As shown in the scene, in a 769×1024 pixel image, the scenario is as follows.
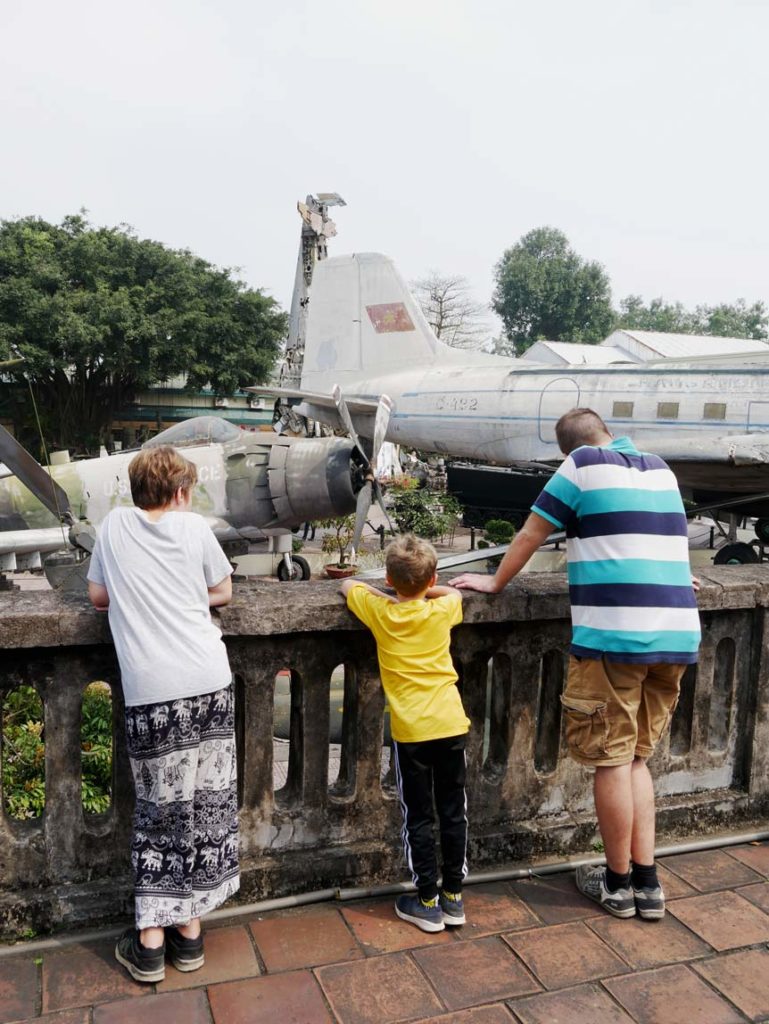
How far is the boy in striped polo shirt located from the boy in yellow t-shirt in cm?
38

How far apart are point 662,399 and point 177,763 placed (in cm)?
1338

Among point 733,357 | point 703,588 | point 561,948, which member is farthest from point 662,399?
point 561,948

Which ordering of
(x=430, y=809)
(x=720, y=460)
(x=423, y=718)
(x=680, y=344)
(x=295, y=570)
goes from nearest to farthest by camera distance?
(x=423, y=718) → (x=430, y=809) → (x=720, y=460) → (x=295, y=570) → (x=680, y=344)

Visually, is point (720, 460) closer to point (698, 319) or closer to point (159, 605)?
point (159, 605)

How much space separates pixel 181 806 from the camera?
2506 millimetres

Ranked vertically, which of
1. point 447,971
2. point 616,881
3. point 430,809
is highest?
point 430,809

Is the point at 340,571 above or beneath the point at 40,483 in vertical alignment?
beneath

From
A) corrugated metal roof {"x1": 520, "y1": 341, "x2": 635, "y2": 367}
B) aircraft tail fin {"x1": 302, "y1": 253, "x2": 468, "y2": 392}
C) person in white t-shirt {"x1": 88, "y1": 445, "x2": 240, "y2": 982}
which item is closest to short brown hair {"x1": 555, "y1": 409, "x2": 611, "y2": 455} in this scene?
person in white t-shirt {"x1": 88, "y1": 445, "x2": 240, "y2": 982}

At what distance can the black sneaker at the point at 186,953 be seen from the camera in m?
2.49

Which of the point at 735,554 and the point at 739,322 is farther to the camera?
the point at 739,322

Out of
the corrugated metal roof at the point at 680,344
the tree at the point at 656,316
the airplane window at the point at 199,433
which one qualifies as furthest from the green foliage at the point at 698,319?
the airplane window at the point at 199,433

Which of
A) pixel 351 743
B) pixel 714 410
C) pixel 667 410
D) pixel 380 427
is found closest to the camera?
pixel 351 743

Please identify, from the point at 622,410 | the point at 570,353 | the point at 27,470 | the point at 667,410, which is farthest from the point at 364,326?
the point at 570,353

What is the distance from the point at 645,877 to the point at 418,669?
112 centimetres
